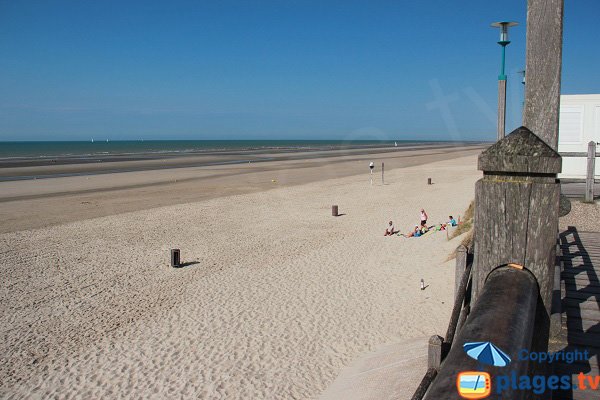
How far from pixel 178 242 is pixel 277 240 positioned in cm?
315

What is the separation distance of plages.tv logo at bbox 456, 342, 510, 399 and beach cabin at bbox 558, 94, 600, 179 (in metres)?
14.9

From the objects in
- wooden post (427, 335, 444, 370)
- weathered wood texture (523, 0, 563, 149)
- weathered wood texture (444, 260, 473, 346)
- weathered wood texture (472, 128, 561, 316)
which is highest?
weathered wood texture (523, 0, 563, 149)

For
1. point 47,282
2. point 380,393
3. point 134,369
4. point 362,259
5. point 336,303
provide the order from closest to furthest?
point 380,393
point 134,369
point 336,303
point 47,282
point 362,259

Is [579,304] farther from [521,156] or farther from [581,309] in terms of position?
[521,156]

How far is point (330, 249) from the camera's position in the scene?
1299cm

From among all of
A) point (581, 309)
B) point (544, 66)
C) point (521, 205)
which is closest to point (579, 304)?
point (581, 309)

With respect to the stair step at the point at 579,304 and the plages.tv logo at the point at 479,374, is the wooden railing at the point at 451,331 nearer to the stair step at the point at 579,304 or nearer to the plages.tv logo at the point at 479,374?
the plages.tv logo at the point at 479,374

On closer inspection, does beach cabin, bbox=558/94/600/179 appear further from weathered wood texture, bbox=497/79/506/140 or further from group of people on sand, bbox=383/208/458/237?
weathered wood texture, bbox=497/79/506/140

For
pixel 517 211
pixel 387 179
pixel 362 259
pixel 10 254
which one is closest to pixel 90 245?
pixel 10 254

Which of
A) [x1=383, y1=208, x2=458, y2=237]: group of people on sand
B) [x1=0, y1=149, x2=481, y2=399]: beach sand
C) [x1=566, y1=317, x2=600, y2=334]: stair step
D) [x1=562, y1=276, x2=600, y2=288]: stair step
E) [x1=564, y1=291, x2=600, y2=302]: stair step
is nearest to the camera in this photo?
[x1=566, y1=317, x2=600, y2=334]: stair step

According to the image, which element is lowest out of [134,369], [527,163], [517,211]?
[134,369]

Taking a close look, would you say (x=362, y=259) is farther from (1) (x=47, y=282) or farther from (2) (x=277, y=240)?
(1) (x=47, y=282)

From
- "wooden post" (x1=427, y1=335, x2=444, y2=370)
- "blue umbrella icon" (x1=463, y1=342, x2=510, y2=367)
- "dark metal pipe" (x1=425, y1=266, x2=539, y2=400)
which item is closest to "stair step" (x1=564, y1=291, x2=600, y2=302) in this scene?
"wooden post" (x1=427, y1=335, x2=444, y2=370)

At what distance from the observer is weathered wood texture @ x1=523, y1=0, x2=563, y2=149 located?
132 inches
